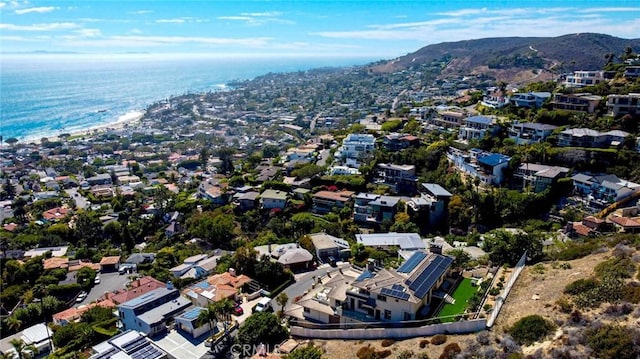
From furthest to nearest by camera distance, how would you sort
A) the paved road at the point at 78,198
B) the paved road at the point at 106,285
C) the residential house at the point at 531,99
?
the paved road at the point at 78,198
the residential house at the point at 531,99
the paved road at the point at 106,285

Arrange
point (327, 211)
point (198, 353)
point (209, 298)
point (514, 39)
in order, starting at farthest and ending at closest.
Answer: point (514, 39), point (327, 211), point (209, 298), point (198, 353)

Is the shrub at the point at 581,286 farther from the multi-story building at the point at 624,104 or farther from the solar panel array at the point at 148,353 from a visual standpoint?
the multi-story building at the point at 624,104

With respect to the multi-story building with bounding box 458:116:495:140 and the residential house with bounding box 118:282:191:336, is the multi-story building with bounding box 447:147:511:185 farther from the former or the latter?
the residential house with bounding box 118:282:191:336

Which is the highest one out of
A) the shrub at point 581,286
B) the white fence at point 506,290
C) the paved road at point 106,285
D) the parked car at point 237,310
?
the shrub at point 581,286

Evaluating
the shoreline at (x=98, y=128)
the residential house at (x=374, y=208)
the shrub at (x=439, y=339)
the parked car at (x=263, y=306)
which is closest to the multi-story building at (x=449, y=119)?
the residential house at (x=374, y=208)

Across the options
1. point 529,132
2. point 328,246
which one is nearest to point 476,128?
point 529,132

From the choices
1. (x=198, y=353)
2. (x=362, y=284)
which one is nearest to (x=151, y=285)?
(x=198, y=353)

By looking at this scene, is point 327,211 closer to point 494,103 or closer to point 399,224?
point 399,224
